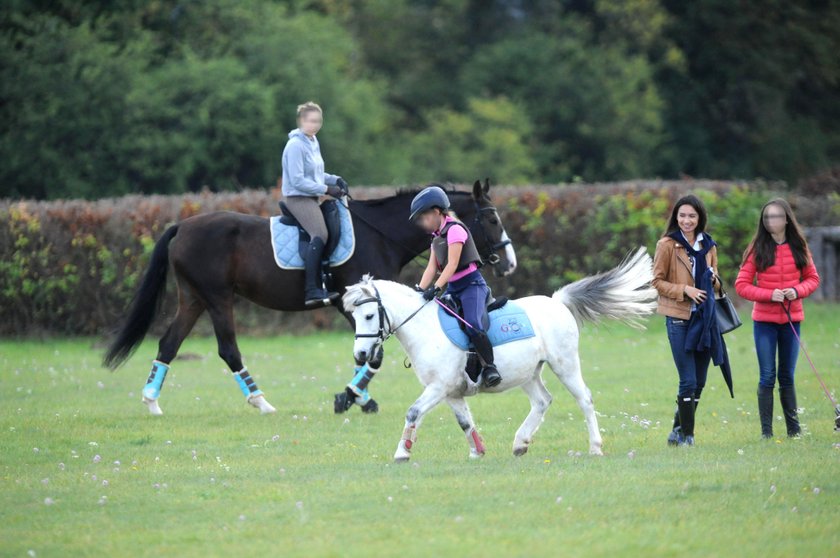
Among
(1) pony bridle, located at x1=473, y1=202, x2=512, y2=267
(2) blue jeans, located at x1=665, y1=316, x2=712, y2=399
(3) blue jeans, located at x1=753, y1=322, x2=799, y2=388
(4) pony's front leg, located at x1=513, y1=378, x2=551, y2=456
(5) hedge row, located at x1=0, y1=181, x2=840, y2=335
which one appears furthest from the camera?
(5) hedge row, located at x1=0, y1=181, x2=840, y2=335

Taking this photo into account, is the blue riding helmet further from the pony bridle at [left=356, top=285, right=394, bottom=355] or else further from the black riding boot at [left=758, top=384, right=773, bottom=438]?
the black riding boot at [left=758, top=384, right=773, bottom=438]

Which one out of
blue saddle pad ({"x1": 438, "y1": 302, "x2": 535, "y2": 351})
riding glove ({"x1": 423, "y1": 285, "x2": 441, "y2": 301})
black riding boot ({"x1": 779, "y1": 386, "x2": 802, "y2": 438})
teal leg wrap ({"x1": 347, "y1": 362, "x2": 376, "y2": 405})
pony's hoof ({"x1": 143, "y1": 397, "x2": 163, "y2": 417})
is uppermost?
riding glove ({"x1": 423, "y1": 285, "x2": 441, "y2": 301})

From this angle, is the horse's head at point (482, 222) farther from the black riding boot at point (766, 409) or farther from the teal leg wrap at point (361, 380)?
the black riding boot at point (766, 409)

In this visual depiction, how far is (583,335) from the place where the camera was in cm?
2156

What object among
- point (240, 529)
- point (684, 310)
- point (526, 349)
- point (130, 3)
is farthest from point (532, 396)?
point (130, 3)

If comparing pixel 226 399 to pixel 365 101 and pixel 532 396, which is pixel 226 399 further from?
pixel 365 101

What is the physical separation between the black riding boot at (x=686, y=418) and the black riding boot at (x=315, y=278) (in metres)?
4.60

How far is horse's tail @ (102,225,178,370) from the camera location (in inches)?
543

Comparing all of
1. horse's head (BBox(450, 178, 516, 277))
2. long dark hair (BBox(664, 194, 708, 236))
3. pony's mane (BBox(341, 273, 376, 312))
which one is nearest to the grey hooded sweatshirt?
horse's head (BBox(450, 178, 516, 277))

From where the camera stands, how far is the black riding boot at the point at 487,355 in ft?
31.0

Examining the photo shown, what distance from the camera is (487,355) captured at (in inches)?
373

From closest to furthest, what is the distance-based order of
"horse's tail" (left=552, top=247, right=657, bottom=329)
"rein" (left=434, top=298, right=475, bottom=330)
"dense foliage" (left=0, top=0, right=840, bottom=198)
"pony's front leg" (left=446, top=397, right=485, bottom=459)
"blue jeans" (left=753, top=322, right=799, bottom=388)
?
"rein" (left=434, top=298, right=475, bottom=330)
"pony's front leg" (left=446, top=397, right=485, bottom=459)
"horse's tail" (left=552, top=247, right=657, bottom=329)
"blue jeans" (left=753, top=322, right=799, bottom=388)
"dense foliage" (left=0, top=0, right=840, bottom=198)

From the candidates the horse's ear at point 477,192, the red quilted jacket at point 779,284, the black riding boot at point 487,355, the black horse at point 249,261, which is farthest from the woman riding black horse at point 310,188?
the red quilted jacket at point 779,284

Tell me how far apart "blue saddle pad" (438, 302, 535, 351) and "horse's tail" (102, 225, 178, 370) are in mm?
5382
